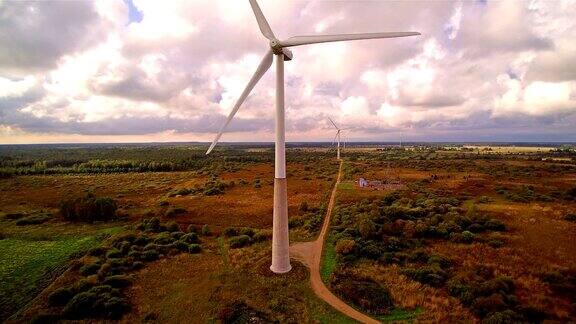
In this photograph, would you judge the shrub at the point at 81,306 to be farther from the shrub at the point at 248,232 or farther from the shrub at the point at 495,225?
the shrub at the point at 495,225

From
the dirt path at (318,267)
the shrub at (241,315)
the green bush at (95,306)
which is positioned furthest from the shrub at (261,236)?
the green bush at (95,306)

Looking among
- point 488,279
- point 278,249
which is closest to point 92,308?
point 278,249

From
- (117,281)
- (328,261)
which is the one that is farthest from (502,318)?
(117,281)

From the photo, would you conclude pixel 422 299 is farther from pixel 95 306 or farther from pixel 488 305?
pixel 95 306

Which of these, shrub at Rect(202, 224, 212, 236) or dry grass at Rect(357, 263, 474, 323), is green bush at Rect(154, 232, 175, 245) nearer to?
shrub at Rect(202, 224, 212, 236)

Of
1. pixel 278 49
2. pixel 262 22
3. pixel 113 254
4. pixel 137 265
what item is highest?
pixel 262 22

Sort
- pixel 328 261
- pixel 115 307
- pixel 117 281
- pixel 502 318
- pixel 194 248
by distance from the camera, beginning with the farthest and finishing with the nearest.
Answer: pixel 194 248 → pixel 328 261 → pixel 117 281 → pixel 115 307 → pixel 502 318
